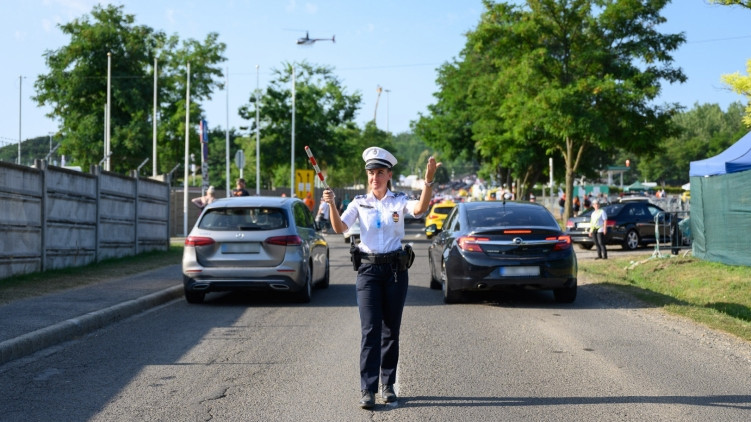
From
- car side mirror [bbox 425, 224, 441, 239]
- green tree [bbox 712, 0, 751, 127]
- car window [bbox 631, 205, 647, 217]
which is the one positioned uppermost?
green tree [bbox 712, 0, 751, 127]

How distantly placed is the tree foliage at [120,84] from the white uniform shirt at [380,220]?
→ 52.7 m

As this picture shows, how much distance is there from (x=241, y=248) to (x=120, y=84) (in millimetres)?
50114

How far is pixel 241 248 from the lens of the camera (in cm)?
1273

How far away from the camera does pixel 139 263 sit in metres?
19.1

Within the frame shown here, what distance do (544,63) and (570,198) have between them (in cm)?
630

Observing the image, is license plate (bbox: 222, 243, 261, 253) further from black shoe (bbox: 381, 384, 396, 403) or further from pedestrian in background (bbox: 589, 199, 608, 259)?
pedestrian in background (bbox: 589, 199, 608, 259)

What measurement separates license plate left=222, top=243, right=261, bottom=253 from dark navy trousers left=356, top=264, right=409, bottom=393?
20.9 ft

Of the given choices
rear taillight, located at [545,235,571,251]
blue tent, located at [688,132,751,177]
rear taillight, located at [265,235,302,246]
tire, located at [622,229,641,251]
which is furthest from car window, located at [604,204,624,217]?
rear taillight, located at [265,235,302,246]

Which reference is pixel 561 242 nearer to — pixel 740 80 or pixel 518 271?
pixel 518 271

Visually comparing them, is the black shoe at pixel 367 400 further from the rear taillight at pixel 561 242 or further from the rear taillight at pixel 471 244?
the rear taillight at pixel 561 242

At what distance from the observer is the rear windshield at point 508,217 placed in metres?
12.9

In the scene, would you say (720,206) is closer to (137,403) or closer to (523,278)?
(523,278)

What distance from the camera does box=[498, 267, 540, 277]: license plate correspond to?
40.2 feet

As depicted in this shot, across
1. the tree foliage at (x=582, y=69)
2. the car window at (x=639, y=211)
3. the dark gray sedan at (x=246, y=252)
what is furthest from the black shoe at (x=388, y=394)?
the tree foliage at (x=582, y=69)
